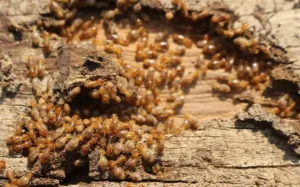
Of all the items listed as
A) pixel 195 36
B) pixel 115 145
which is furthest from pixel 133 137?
pixel 195 36

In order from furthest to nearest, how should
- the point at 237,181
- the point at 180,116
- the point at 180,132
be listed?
the point at 180,116
the point at 180,132
the point at 237,181

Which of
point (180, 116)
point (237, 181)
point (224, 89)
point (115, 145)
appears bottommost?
point (237, 181)

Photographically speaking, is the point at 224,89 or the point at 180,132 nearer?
the point at 180,132

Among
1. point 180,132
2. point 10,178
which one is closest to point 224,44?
point 180,132

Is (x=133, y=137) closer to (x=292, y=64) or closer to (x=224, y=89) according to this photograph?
(x=224, y=89)

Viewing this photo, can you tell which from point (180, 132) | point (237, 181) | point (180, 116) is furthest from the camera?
point (180, 116)

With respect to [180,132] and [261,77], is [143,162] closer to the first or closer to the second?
[180,132]

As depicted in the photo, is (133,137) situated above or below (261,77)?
below
